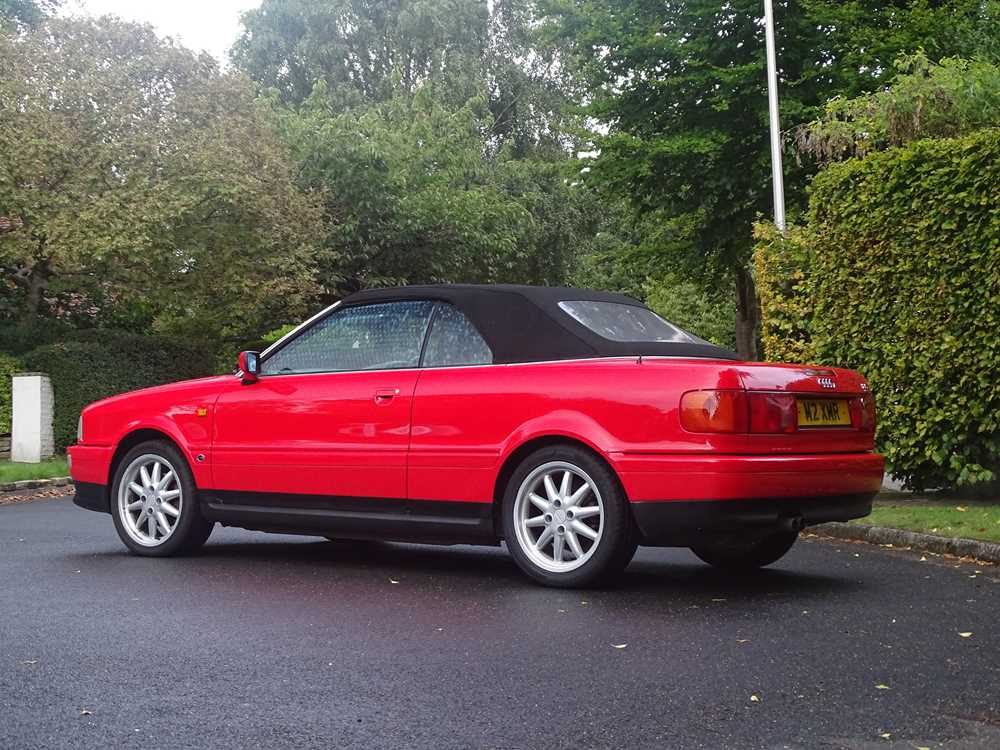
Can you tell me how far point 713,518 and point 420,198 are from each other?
27652 millimetres

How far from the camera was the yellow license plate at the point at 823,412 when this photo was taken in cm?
673

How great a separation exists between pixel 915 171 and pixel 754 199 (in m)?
14.7

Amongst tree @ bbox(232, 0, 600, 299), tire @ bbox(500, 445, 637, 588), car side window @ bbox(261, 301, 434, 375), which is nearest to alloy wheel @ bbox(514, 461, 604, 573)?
tire @ bbox(500, 445, 637, 588)

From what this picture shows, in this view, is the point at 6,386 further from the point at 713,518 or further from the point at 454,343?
the point at 713,518

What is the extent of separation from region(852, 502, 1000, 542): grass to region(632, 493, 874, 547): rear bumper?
2.57 metres

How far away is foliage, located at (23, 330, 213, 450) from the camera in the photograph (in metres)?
20.7

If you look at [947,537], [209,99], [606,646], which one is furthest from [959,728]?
[209,99]

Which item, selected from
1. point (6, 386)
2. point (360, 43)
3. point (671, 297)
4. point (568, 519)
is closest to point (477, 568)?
point (568, 519)

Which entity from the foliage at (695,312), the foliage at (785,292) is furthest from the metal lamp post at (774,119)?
the foliage at (695,312)

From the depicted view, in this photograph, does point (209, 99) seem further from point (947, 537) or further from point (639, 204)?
point (947, 537)

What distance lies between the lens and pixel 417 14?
47.7 metres

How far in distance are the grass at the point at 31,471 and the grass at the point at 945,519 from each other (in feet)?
35.5

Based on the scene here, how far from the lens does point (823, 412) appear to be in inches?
271

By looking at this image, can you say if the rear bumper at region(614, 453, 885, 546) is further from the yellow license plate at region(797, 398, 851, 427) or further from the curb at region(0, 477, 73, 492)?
the curb at region(0, 477, 73, 492)
